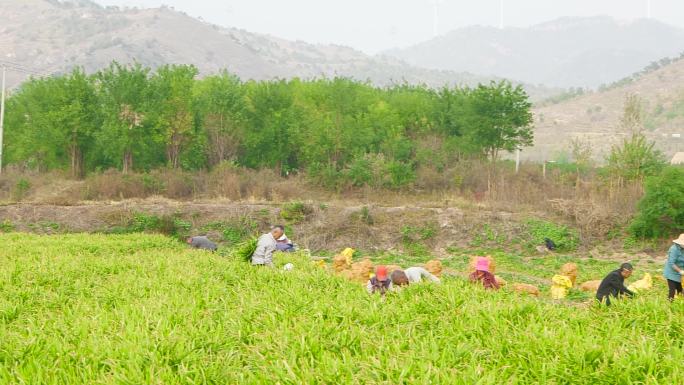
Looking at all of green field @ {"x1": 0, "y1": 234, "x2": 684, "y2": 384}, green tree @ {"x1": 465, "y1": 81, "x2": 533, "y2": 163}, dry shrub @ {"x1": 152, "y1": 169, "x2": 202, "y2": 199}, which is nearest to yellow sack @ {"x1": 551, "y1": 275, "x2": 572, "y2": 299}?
green field @ {"x1": 0, "y1": 234, "x2": 684, "y2": 384}

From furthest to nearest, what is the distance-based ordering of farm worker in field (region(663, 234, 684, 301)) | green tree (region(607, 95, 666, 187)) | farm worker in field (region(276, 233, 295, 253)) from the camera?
green tree (region(607, 95, 666, 187)) → farm worker in field (region(276, 233, 295, 253)) → farm worker in field (region(663, 234, 684, 301))

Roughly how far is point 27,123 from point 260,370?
40263mm

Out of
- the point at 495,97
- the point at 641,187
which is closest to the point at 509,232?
the point at 641,187

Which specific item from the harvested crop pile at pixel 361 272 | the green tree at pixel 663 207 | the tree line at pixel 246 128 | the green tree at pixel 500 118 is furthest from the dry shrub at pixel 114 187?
the green tree at pixel 663 207

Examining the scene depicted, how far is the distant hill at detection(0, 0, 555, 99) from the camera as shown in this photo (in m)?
123

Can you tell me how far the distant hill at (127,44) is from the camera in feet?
402

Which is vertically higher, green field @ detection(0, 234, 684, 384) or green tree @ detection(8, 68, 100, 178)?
green tree @ detection(8, 68, 100, 178)

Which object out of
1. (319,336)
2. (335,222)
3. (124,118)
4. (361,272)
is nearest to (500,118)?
(335,222)

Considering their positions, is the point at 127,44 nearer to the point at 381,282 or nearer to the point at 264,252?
the point at 264,252

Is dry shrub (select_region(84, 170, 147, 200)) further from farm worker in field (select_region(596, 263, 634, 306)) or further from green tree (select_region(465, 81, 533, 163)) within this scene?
farm worker in field (select_region(596, 263, 634, 306))

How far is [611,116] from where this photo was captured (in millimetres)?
82875

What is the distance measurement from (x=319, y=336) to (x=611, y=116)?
87.9 m

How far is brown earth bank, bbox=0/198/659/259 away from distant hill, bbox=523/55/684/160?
47293 mm

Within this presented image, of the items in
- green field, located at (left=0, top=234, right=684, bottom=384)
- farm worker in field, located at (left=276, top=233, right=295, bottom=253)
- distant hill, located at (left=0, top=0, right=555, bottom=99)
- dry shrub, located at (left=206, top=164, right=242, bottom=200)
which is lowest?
farm worker in field, located at (left=276, top=233, right=295, bottom=253)
